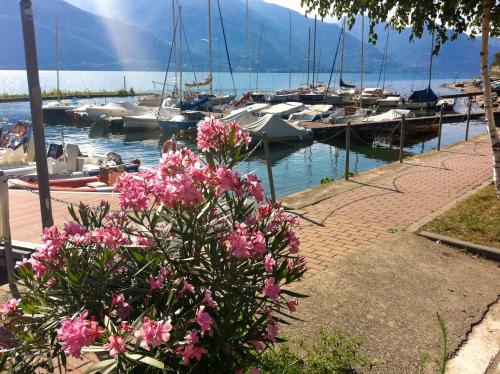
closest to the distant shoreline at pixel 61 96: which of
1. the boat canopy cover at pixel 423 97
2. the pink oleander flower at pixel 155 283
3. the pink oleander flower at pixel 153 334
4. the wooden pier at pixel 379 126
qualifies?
the wooden pier at pixel 379 126

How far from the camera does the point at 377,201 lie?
8.24 meters

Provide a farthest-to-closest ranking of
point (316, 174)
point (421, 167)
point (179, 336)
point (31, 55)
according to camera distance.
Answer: point (316, 174), point (421, 167), point (31, 55), point (179, 336)

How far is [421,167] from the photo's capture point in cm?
1157

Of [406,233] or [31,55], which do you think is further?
[406,233]

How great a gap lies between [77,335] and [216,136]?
1386 mm

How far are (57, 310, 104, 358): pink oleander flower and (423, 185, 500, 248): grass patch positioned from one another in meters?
5.29

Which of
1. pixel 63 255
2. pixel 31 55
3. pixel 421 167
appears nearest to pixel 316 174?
pixel 421 167

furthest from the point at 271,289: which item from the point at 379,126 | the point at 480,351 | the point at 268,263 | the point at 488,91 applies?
the point at 379,126

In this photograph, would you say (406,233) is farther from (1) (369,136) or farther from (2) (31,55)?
(1) (369,136)

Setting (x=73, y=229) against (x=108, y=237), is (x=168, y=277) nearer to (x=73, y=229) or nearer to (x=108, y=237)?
(x=108, y=237)

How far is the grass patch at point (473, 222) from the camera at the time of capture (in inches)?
240

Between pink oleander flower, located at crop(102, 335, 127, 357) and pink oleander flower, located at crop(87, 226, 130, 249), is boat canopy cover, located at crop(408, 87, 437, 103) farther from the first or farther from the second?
pink oleander flower, located at crop(102, 335, 127, 357)

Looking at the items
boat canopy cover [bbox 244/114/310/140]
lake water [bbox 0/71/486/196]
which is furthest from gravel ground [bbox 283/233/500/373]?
boat canopy cover [bbox 244/114/310/140]

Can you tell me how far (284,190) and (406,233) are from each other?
11.4 m
